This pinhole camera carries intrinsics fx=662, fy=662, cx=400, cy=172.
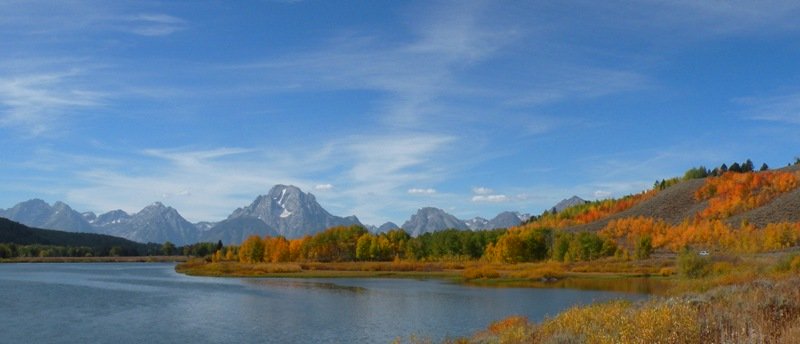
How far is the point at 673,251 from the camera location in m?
181

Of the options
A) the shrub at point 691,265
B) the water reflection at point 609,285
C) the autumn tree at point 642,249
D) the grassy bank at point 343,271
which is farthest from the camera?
the autumn tree at point 642,249

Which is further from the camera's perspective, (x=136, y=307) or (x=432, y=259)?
(x=432, y=259)

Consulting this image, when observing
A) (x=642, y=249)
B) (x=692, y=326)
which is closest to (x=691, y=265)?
(x=692, y=326)

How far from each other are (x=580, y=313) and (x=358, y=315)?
107ft

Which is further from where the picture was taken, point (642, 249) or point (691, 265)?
point (642, 249)

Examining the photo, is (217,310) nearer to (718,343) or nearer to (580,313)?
(580,313)

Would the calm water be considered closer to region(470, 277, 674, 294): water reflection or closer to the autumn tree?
region(470, 277, 674, 294): water reflection

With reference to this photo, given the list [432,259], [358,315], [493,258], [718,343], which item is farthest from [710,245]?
[718,343]

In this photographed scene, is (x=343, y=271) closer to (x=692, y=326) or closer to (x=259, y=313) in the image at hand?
(x=259, y=313)

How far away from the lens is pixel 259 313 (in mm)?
55875

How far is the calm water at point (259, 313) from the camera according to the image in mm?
42719

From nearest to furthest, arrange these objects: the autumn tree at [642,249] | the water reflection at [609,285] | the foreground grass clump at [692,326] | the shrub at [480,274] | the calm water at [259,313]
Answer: the foreground grass clump at [692,326] → the calm water at [259,313] → the water reflection at [609,285] → the shrub at [480,274] → the autumn tree at [642,249]

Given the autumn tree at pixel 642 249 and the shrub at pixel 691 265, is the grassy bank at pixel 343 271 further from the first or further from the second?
the shrub at pixel 691 265

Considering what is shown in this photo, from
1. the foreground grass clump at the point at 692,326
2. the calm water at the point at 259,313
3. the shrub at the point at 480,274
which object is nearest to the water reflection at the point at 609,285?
the calm water at the point at 259,313
